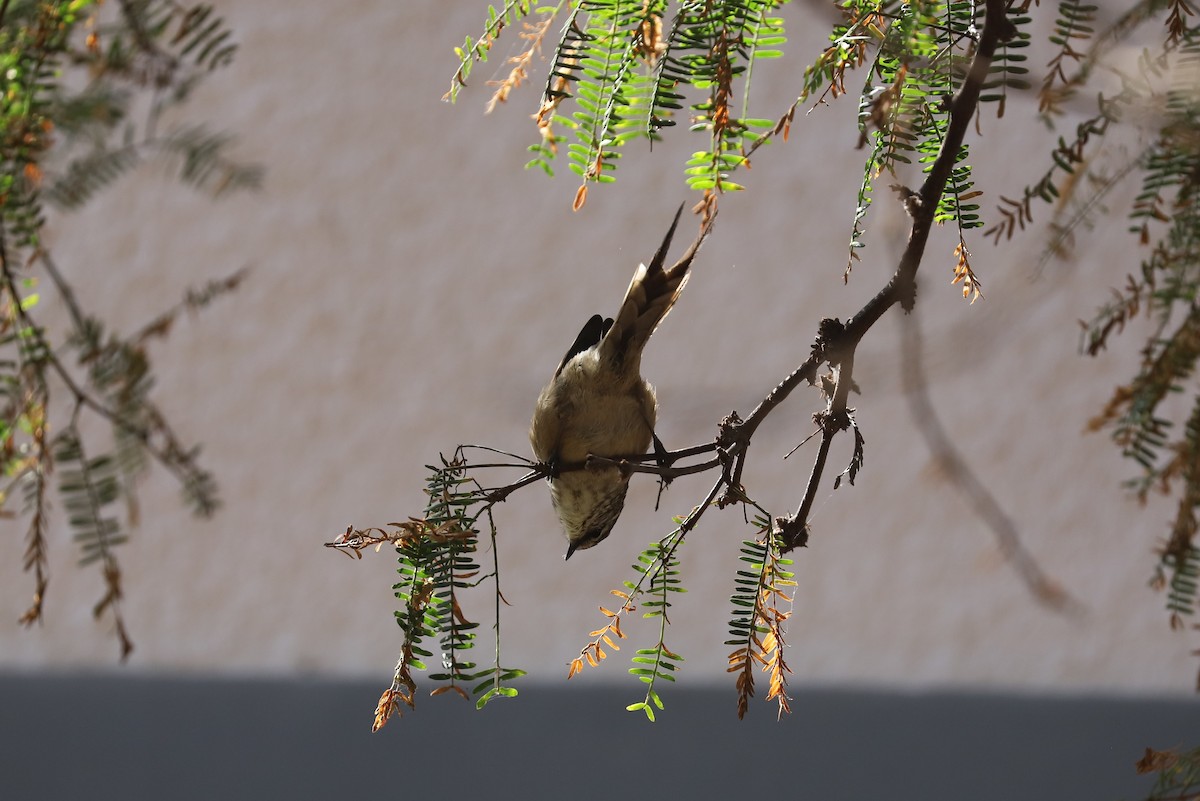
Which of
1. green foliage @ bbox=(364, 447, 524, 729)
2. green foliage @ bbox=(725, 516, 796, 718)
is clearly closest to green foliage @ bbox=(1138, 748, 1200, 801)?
green foliage @ bbox=(725, 516, 796, 718)

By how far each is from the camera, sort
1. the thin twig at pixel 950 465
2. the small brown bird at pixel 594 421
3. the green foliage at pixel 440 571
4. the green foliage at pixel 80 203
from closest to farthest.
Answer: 1. the thin twig at pixel 950 465
2. the green foliage at pixel 440 571
3. the green foliage at pixel 80 203
4. the small brown bird at pixel 594 421

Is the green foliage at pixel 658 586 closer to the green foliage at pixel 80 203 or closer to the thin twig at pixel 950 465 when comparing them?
the thin twig at pixel 950 465

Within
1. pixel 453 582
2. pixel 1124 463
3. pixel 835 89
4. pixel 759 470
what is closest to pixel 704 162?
pixel 835 89

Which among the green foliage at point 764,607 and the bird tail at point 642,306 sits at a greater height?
the bird tail at point 642,306

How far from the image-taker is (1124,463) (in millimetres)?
2738

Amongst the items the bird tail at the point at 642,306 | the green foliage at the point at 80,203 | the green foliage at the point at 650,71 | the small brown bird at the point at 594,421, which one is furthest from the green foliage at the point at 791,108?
the small brown bird at the point at 594,421

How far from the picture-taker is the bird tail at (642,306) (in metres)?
1.11

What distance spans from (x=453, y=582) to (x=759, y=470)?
211cm

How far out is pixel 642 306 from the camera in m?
1.18

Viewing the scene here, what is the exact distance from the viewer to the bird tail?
1107mm

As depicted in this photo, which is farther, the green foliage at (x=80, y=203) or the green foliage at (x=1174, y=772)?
the green foliage at (x=80, y=203)

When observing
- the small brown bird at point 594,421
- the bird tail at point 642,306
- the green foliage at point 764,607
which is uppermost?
the bird tail at point 642,306

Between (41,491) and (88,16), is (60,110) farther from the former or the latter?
(41,491)

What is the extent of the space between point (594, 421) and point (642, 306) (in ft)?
0.79
